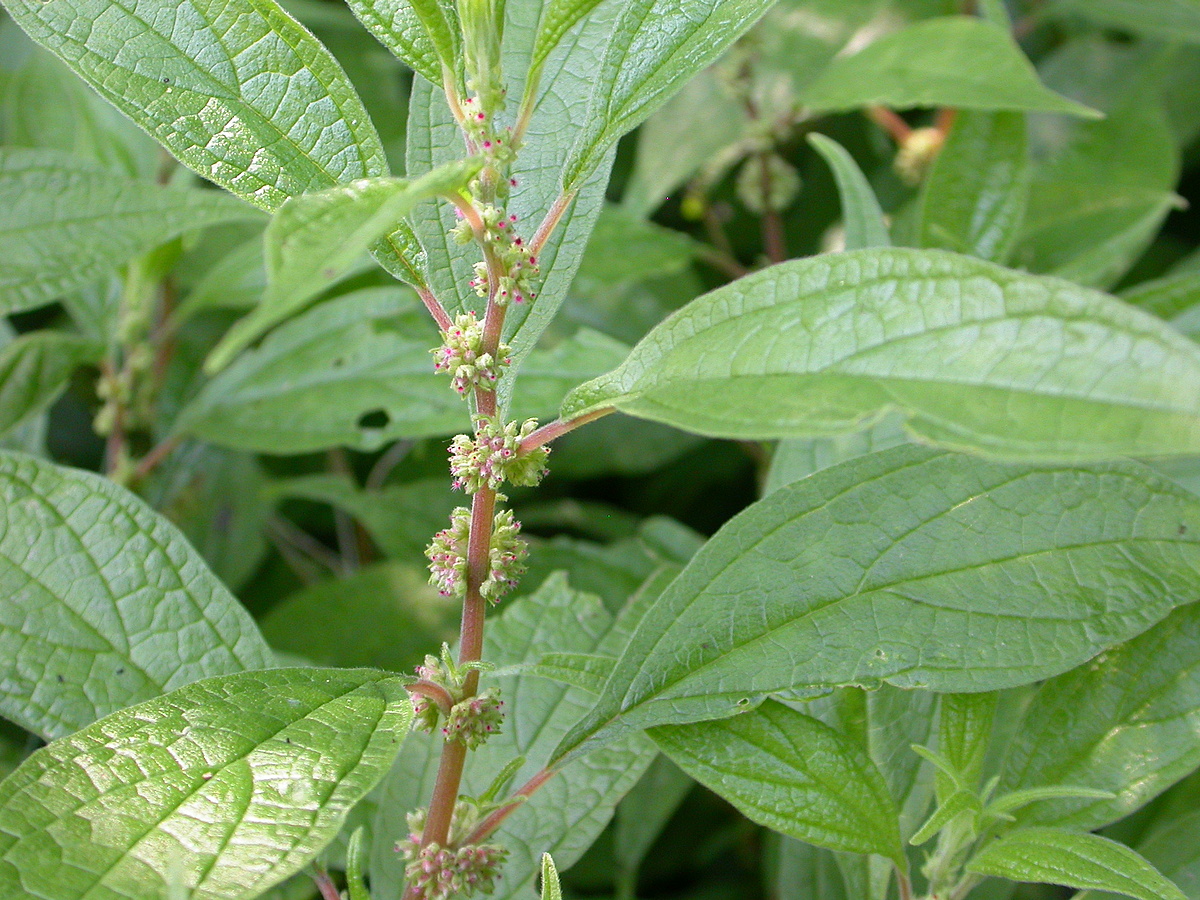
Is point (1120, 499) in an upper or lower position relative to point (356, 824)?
upper

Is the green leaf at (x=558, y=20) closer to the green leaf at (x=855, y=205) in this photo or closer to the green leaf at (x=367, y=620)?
the green leaf at (x=855, y=205)

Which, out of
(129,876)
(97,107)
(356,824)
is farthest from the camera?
(97,107)

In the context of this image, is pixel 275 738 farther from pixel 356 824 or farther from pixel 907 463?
pixel 907 463

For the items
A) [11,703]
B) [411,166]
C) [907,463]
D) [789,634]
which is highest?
[411,166]

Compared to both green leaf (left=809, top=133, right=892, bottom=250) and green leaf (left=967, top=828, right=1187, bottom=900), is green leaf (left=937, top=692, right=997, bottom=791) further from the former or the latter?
green leaf (left=809, top=133, right=892, bottom=250)

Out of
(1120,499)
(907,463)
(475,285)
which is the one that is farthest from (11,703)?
(1120,499)

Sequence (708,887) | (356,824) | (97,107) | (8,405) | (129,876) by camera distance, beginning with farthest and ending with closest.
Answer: (708,887) → (97,107) → (8,405) → (356,824) → (129,876)

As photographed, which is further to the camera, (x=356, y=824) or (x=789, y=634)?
(x=356, y=824)

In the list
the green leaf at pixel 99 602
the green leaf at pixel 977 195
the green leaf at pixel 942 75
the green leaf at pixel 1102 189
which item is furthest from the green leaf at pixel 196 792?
the green leaf at pixel 1102 189
